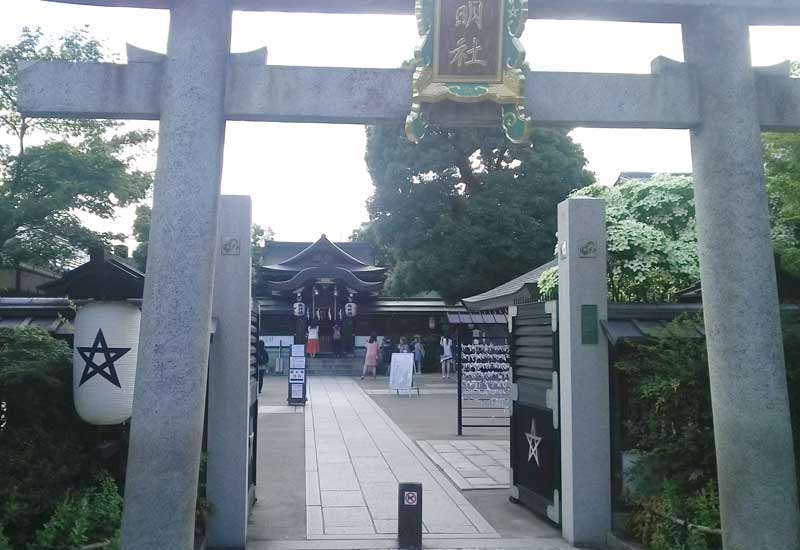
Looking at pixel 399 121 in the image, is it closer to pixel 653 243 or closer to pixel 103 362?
pixel 103 362

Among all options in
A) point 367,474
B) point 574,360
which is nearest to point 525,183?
point 367,474

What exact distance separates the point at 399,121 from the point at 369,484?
569 centimetres

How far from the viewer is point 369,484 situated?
9844 millimetres

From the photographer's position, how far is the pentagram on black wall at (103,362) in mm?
5988

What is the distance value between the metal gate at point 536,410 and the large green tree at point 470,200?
2062 centimetres

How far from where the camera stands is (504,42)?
19.0 feet

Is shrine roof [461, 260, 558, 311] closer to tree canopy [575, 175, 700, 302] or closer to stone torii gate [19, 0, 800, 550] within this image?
tree canopy [575, 175, 700, 302]

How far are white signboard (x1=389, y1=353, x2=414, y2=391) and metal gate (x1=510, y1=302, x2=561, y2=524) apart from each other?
1389 centimetres

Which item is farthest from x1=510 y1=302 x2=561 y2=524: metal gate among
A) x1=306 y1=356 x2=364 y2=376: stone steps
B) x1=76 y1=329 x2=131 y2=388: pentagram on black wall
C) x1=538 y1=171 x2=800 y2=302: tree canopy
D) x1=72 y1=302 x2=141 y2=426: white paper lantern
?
x1=306 y1=356 x2=364 y2=376: stone steps

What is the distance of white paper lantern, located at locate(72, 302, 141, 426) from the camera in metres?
6.00

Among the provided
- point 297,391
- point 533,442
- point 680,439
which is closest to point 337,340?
point 297,391

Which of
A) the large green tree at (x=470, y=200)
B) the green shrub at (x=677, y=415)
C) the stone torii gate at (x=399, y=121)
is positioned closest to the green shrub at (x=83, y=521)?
the stone torii gate at (x=399, y=121)

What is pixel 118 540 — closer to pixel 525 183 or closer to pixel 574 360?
pixel 574 360

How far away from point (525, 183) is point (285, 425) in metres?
17.5
